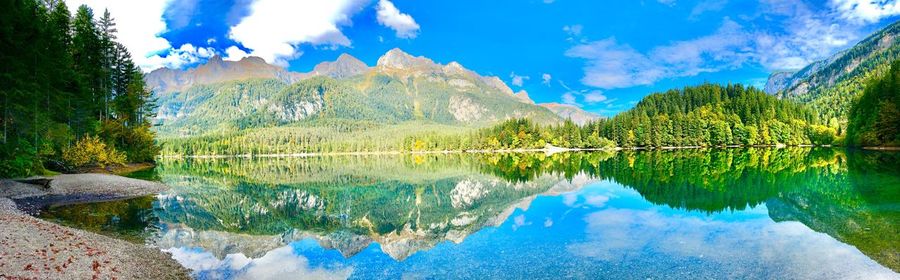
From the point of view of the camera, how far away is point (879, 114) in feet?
250

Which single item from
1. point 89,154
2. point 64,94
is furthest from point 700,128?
point 64,94

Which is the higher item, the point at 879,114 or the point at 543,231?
the point at 879,114

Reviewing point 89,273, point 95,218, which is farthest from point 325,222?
point 89,273

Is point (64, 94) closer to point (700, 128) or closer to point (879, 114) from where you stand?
point (879, 114)

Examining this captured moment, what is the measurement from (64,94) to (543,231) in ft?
150

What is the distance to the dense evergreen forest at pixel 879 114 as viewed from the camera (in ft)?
243

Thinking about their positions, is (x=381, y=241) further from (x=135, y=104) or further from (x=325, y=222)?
(x=135, y=104)

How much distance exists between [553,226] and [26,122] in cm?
3966

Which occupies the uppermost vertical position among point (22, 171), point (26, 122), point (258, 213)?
point (26, 122)

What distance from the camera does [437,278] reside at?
14031mm

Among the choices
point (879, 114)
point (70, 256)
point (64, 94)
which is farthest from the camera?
point (879, 114)

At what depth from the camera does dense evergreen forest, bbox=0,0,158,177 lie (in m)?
→ 32.6

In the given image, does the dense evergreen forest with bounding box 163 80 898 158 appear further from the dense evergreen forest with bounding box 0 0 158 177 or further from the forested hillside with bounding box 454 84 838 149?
the dense evergreen forest with bounding box 0 0 158 177

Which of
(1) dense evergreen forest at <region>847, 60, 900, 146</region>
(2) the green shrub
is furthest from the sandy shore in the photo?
(1) dense evergreen forest at <region>847, 60, 900, 146</region>
